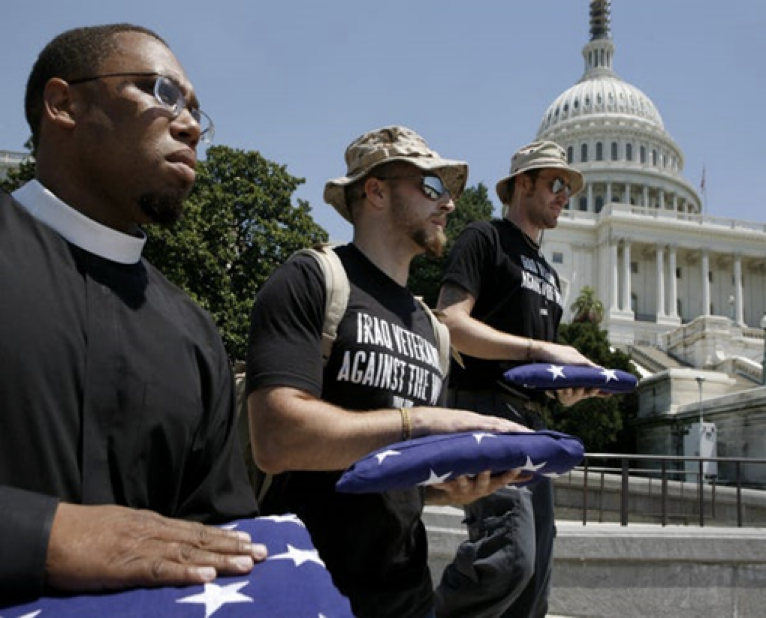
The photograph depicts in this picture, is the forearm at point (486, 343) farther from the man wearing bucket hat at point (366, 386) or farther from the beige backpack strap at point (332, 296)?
the beige backpack strap at point (332, 296)

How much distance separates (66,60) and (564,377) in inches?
101

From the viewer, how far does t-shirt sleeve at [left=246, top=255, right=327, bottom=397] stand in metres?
2.54

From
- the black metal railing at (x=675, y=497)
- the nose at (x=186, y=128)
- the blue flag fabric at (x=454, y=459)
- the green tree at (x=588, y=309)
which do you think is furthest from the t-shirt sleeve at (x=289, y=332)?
the green tree at (x=588, y=309)

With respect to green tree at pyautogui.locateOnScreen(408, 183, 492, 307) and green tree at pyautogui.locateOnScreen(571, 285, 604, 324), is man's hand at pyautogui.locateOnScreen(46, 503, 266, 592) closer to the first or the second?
green tree at pyautogui.locateOnScreen(408, 183, 492, 307)

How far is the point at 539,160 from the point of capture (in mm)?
4559

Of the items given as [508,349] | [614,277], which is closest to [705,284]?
[614,277]

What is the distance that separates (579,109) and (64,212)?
117496mm

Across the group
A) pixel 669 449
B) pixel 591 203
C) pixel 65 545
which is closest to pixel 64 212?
pixel 65 545

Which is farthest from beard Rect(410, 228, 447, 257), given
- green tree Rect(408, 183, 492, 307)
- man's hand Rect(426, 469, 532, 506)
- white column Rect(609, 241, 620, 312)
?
white column Rect(609, 241, 620, 312)

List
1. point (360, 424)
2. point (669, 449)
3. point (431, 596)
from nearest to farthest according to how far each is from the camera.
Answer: point (360, 424) → point (431, 596) → point (669, 449)

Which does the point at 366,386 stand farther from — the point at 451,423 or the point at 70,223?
the point at 70,223

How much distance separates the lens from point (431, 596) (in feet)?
9.30

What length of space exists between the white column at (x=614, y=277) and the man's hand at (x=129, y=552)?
79.8 meters

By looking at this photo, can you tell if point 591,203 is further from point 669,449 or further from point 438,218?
point 438,218
